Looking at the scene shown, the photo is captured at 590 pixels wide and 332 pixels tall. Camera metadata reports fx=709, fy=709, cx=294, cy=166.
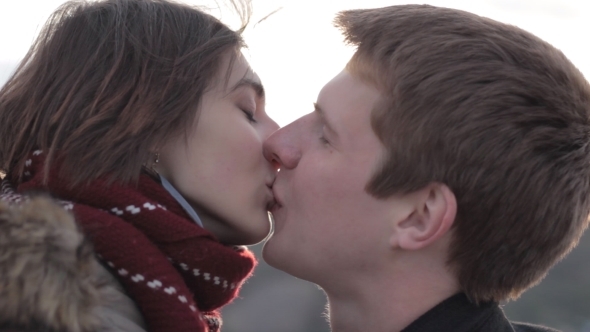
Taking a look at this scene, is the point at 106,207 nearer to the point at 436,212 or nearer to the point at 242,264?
the point at 242,264

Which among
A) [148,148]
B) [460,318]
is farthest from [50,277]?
[460,318]

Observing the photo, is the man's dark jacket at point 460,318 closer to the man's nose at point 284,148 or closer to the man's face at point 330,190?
the man's face at point 330,190

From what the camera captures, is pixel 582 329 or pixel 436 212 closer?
pixel 436 212

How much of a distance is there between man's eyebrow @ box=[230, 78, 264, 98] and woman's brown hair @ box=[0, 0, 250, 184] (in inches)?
4.4

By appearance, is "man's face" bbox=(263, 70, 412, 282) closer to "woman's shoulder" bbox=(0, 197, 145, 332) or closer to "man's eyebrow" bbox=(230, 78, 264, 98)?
"man's eyebrow" bbox=(230, 78, 264, 98)

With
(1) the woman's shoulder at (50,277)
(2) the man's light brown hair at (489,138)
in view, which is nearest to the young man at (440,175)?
(2) the man's light brown hair at (489,138)

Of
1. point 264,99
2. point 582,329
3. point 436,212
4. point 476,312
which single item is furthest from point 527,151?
point 582,329

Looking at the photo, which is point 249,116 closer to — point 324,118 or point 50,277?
point 324,118

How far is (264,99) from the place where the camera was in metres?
2.89

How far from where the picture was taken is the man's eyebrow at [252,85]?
2.71 m

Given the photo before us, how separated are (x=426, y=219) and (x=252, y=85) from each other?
0.86m

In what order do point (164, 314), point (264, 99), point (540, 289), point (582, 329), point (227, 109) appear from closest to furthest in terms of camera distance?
1. point (164, 314)
2. point (227, 109)
3. point (264, 99)
4. point (582, 329)
5. point (540, 289)

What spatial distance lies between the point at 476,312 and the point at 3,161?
1.73 metres

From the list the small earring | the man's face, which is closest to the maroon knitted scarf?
the small earring
